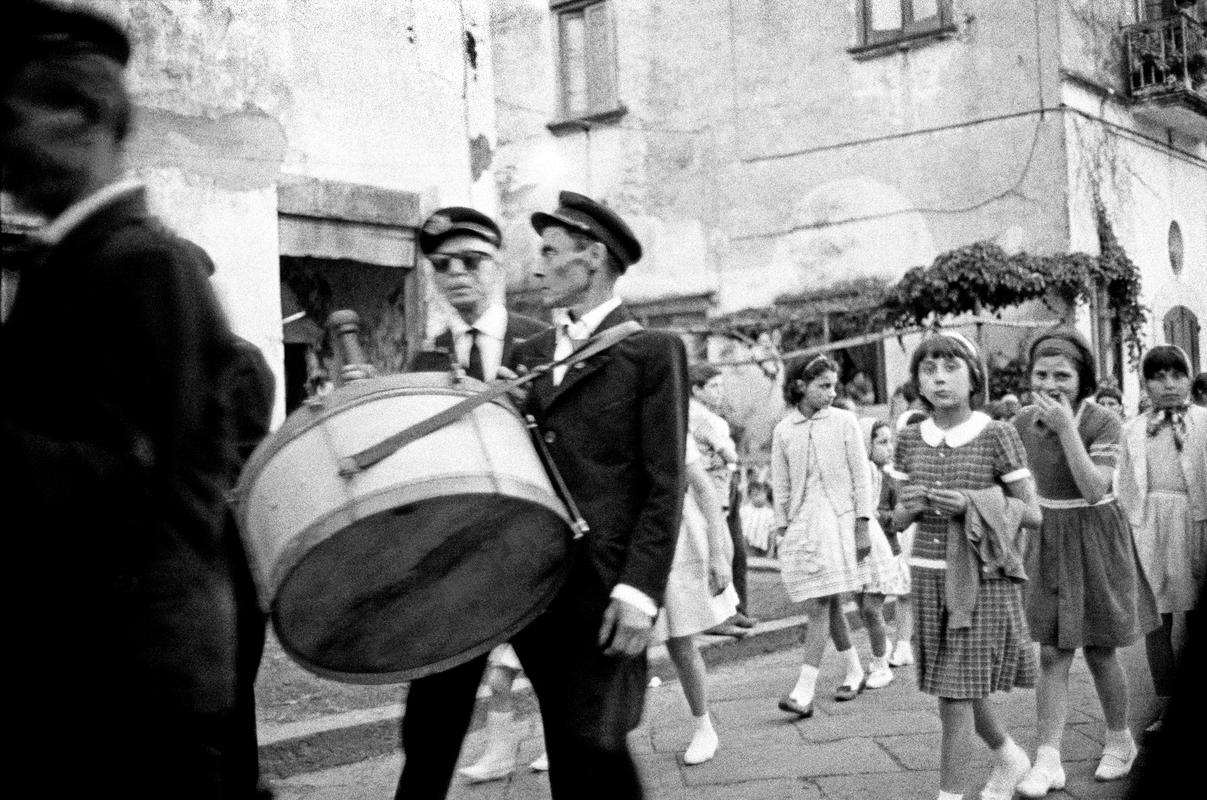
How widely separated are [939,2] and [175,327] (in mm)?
16697

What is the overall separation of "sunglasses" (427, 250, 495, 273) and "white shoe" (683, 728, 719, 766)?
8.07 feet

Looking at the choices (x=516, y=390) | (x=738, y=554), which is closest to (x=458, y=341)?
(x=516, y=390)

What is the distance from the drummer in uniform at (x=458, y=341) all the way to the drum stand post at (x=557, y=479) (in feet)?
1.81

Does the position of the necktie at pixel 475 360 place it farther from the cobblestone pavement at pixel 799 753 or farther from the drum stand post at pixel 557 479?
the cobblestone pavement at pixel 799 753

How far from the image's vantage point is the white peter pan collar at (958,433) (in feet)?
15.6

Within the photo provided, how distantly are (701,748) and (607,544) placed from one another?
261 cm

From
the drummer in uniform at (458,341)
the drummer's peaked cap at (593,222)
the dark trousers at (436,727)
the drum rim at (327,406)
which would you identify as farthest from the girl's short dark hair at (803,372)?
the drum rim at (327,406)

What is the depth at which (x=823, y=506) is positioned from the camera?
7168 mm

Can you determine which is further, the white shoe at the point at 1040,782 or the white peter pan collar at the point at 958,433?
the white shoe at the point at 1040,782

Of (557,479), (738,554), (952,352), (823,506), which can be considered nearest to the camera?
(557,479)

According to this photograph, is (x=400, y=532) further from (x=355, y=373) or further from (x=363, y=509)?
(x=355, y=373)

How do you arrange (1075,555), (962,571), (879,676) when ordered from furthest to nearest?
(879,676), (1075,555), (962,571)

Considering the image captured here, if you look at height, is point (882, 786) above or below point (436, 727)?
below

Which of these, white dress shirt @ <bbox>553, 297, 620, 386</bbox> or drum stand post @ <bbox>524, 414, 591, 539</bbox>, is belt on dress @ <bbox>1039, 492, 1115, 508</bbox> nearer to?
white dress shirt @ <bbox>553, 297, 620, 386</bbox>
